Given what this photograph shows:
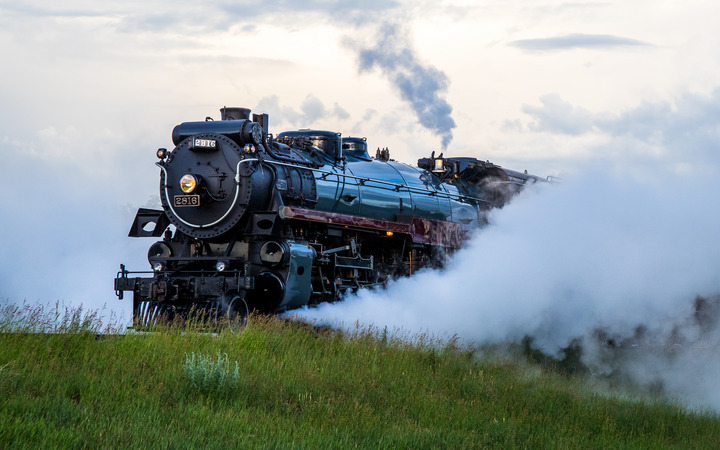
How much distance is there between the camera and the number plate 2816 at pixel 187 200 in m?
14.6

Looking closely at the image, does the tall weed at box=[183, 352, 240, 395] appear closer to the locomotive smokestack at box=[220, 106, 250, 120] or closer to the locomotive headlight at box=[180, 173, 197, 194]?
the locomotive headlight at box=[180, 173, 197, 194]

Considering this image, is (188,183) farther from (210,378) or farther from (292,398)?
(210,378)

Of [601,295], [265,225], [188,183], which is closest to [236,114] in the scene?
[188,183]

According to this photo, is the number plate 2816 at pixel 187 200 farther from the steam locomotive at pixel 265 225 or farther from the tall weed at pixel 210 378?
the tall weed at pixel 210 378

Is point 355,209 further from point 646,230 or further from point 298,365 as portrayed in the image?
point 298,365

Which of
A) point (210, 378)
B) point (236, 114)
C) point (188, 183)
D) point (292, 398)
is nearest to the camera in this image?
point (210, 378)

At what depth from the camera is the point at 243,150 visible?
14438 millimetres

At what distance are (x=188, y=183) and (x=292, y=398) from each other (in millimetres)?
6343

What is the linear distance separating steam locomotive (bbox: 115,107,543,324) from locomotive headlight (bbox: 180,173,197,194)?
0.06ft

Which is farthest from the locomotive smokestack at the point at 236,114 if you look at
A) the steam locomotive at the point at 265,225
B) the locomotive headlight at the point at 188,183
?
the locomotive headlight at the point at 188,183

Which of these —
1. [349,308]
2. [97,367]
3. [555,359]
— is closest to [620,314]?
[555,359]

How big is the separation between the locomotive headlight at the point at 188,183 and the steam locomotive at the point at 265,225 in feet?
0.06

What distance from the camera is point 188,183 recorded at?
14.6 m

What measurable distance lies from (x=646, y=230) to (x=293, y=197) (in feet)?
20.0
